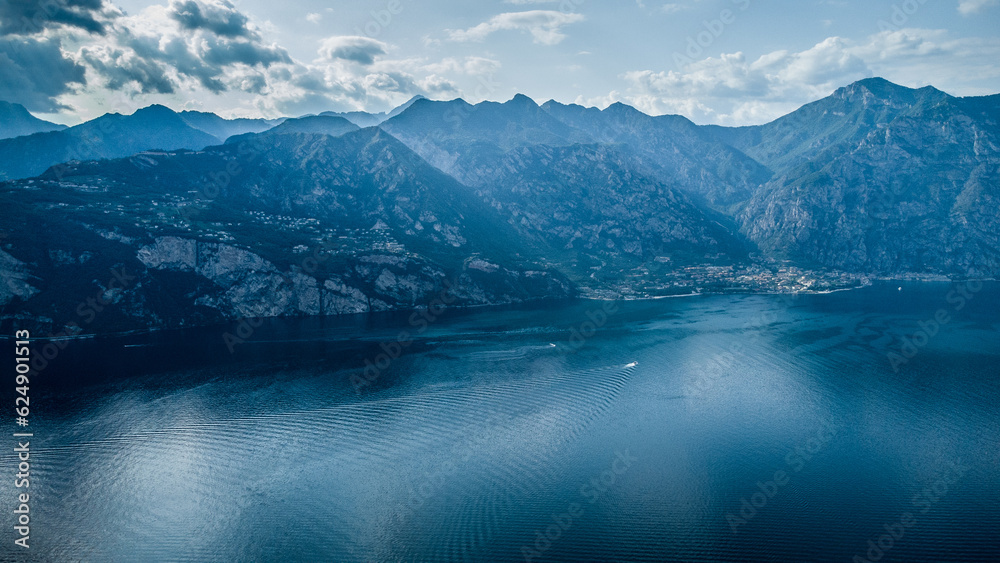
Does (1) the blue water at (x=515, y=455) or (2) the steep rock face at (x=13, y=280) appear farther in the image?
Answer: (2) the steep rock face at (x=13, y=280)

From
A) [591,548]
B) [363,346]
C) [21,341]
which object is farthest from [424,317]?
[591,548]

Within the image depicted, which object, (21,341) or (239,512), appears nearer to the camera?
(239,512)

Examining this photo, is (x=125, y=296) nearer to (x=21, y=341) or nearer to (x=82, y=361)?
(x=21, y=341)

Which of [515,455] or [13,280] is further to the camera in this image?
[13,280]

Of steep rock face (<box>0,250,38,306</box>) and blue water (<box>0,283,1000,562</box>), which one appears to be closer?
blue water (<box>0,283,1000,562</box>)

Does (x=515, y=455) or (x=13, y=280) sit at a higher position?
(x=13, y=280)

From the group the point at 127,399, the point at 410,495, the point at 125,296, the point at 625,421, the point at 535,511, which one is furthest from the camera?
the point at 125,296

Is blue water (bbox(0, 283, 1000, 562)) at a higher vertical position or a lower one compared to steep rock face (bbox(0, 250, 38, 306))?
lower

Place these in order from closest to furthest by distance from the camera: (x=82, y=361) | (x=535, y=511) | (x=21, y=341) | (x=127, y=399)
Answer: (x=535, y=511), (x=127, y=399), (x=82, y=361), (x=21, y=341)
